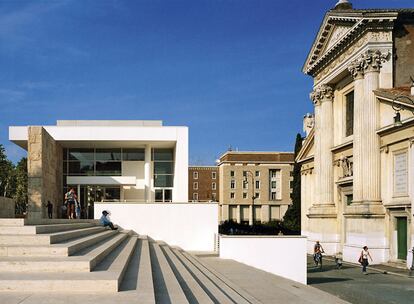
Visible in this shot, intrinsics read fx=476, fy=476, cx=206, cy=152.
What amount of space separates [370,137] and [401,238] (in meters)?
6.89

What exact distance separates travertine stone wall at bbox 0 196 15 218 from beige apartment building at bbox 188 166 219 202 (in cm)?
9268

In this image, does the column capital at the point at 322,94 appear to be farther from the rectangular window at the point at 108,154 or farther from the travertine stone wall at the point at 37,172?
the travertine stone wall at the point at 37,172

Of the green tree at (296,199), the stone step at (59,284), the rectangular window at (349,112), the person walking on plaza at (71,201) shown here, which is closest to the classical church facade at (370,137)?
the rectangular window at (349,112)

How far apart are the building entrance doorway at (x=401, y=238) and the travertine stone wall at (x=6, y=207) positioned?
22385 millimetres

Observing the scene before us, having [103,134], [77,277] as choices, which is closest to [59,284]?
[77,277]

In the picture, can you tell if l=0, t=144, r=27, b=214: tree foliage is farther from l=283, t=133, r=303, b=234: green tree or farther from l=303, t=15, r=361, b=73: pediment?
l=303, t=15, r=361, b=73: pediment

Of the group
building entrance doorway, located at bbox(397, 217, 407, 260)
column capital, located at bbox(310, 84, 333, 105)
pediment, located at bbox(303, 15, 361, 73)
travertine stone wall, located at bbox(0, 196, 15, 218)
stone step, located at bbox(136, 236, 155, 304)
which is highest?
pediment, located at bbox(303, 15, 361, 73)

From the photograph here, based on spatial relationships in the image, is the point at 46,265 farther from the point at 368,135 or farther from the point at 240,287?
the point at 368,135

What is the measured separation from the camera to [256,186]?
324ft

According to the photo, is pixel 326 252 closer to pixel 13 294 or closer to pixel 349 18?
pixel 349 18

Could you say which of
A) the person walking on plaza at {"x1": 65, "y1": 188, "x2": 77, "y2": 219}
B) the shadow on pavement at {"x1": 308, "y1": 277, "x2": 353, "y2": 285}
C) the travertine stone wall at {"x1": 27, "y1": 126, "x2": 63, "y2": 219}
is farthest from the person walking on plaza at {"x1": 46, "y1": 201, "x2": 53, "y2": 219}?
the shadow on pavement at {"x1": 308, "y1": 277, "x2": 353, "y2": 285}

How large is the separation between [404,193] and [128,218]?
1675cm

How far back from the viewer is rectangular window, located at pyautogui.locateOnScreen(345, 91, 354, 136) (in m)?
38.0

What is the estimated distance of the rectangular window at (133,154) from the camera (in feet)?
128
